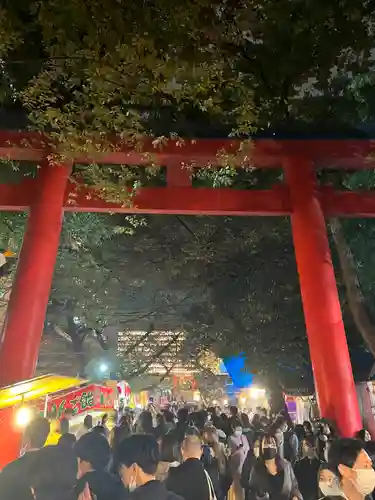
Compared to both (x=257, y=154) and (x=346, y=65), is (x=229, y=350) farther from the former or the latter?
(x=346, y=65)

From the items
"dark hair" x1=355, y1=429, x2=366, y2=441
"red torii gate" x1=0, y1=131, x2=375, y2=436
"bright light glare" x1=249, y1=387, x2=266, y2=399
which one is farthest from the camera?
"bright light glare" x1=249, y1=387, x2=266, y2=399

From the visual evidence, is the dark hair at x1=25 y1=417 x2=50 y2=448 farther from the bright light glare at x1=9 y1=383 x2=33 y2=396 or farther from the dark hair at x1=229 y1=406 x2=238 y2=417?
the dark hair at x1=229 y1=406 x2=238 y2=417

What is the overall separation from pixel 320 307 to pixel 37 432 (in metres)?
2.00

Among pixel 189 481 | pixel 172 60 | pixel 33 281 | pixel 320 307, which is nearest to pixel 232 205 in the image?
pixel 320 307

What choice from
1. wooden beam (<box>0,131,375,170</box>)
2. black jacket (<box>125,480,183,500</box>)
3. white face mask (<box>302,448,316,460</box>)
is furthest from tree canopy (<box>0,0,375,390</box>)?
black jacket (<box>125,480,183,500</box>)

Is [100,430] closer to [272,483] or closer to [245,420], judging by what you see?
[272,483]

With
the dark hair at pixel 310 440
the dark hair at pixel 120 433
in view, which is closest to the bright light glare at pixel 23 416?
the dark hair at pixel 120 433

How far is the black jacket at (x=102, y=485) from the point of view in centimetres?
212

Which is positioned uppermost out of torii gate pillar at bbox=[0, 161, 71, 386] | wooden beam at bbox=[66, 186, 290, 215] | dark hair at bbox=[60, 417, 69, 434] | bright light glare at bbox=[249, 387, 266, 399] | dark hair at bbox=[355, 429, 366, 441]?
wooden beam at bbox=[66, 186, 290, 215]

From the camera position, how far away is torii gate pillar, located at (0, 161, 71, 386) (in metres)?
2.92

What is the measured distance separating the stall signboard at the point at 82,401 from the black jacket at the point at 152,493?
2.24ft

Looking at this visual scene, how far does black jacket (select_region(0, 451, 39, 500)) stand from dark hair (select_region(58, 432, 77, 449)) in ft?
0.43

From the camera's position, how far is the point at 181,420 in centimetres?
319

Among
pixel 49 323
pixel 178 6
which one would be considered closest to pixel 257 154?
pixel 178 6
